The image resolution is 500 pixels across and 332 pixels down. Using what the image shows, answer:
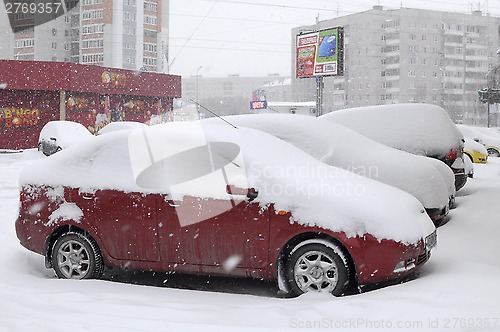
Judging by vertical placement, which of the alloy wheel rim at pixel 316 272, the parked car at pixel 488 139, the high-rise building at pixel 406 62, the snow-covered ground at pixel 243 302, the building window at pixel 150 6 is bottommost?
the snow-covered ground at pixel 243 302

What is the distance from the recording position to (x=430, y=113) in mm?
8859

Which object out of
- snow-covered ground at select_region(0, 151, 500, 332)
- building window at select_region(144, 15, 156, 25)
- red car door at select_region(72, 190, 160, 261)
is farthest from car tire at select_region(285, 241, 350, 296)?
building window at select_region(144, 15, 156, 25)

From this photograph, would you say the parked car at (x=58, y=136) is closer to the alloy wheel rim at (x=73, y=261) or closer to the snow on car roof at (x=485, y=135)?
the snow on car roof at (x=485, y=135)

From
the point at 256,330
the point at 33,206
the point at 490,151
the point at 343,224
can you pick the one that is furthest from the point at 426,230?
the point at 490,151

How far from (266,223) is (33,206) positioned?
2.46m

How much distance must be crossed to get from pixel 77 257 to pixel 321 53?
17.5m

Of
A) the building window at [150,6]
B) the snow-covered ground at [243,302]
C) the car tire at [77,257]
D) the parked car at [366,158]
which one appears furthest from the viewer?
the building window at [150,6]

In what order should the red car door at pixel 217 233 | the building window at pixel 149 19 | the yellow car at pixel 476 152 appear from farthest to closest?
the building window at pixel 149 19
the yellow car at pixel 476 152
the red car door at pixel 217 233

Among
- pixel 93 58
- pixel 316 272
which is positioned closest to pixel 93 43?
pixel 93 58

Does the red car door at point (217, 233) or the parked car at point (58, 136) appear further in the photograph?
the parked car at point (58, 136)

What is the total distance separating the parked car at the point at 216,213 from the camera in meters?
4.45

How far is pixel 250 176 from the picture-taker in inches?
187

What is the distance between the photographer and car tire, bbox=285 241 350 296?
14.6 feet

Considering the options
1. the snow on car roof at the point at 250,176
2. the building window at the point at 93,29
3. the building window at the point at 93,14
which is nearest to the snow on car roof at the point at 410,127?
the snow on car roof at the point at 250,176
